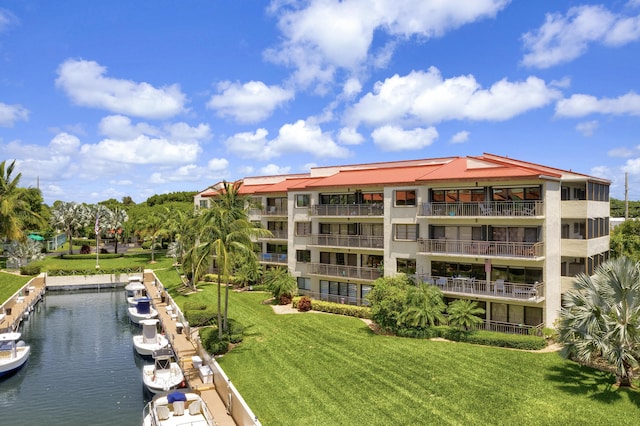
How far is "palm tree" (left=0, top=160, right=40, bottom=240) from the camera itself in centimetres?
5653

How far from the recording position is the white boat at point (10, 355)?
99.6ft

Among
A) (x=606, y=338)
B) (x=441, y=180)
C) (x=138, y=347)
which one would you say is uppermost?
(x=441, y=180)

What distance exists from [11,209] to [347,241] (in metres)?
45.6

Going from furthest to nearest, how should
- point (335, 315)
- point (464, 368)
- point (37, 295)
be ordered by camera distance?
point (37, 295), point (335, 315), point (464, 368)

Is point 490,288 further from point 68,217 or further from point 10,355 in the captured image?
point 68,217

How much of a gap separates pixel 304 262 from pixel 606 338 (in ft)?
94.9

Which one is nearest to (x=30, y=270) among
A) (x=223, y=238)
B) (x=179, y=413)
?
(x=223, y=238)

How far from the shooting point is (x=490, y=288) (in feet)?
103

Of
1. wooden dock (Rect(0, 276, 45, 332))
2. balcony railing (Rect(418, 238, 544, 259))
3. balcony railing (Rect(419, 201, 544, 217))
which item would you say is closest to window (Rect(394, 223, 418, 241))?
A: balcony railing (Rect(418, 238, 544, 259))

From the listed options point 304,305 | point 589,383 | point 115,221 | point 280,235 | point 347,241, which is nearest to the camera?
point 589,383

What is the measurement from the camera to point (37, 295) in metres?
54.3

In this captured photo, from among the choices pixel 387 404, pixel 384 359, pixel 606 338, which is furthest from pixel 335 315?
pixel 606 338

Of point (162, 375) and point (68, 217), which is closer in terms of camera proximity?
point (162, 375)

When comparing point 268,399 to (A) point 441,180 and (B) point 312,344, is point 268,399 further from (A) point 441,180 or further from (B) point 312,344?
(A) point 441,180
